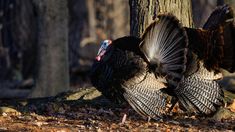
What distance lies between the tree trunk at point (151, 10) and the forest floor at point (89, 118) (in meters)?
1.13

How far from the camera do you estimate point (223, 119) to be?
8531mm

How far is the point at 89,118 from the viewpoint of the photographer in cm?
862

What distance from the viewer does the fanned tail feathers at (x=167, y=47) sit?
8.14m

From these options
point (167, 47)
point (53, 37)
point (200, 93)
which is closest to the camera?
point (167, 47)

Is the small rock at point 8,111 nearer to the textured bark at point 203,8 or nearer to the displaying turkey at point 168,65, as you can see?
the displaying turkey at point 168,65

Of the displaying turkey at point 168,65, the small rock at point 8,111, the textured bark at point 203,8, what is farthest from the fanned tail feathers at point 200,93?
the textured bark at point 203,8

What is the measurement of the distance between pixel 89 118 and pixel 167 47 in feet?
4.21

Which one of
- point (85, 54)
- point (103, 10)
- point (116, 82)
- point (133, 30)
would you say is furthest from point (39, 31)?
point (103, 10)

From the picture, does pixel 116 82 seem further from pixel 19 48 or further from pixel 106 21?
pixel 106 21

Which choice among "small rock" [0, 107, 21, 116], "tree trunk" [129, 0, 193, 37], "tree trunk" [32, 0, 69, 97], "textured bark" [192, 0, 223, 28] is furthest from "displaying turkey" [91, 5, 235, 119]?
"textured bark" [192, 0, 223, 28]

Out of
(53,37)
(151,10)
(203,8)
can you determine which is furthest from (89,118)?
(203,8)

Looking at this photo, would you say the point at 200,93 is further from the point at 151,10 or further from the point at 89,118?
the point at 151,10

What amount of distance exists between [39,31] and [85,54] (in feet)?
28.1

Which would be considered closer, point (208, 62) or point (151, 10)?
point (208, 62)
